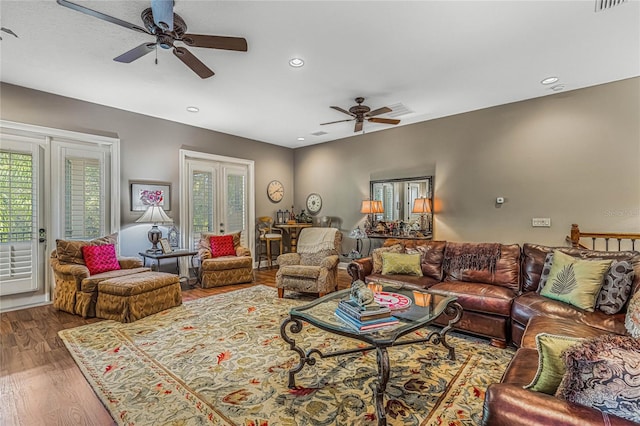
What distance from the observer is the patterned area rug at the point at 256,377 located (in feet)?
6.13

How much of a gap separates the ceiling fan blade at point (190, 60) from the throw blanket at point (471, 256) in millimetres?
3304

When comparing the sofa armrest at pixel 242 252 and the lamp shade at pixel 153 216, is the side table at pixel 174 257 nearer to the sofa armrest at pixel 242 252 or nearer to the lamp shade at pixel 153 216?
the lamp shade at pixel 153 216

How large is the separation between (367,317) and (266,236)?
466 centimetres

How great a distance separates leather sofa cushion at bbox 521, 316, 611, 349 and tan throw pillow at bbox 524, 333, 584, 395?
86 cm

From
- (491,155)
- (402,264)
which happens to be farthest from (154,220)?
(491,155)

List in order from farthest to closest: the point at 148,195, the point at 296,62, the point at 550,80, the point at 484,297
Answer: the point at 148,195 < the point at 550,80 < the point at 296,62 < the point at 484,297

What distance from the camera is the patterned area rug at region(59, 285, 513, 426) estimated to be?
187cm

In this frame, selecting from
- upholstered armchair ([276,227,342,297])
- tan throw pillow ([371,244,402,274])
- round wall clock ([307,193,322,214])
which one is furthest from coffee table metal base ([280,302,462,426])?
round wall clock ([307,193,322,214])

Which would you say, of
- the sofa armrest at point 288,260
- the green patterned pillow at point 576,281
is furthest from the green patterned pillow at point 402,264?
the sofa armrest at point 288,260

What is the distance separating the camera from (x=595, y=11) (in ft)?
8.11

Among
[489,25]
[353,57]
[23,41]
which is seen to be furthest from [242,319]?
[489,25]

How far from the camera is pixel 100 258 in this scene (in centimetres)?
399

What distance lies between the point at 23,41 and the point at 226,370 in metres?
3.54

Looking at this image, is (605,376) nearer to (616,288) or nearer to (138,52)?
(616,288)
